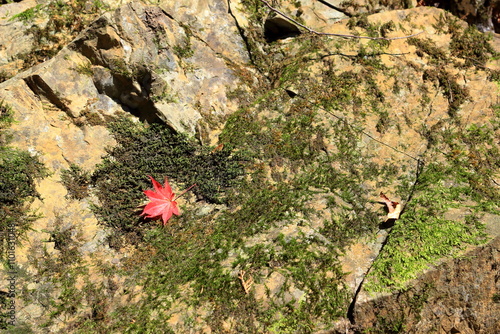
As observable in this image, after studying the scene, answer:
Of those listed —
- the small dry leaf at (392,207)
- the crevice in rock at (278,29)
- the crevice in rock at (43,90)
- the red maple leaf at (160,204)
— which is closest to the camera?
the small dry leaf at (392,207)

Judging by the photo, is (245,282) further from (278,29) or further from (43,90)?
(278,29)

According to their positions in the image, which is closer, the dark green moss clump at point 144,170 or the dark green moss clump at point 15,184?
the dark green moss clump at point 15,184

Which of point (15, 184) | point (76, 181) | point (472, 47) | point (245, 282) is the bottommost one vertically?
point (472, 47)

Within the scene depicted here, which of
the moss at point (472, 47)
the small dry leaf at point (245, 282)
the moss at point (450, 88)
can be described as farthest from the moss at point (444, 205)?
the moss at point (472, 47)

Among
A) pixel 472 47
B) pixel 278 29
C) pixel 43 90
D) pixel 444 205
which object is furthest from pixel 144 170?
pixel 472 47

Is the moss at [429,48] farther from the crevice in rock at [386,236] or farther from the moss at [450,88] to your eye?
the crevice in rock at [386,236]

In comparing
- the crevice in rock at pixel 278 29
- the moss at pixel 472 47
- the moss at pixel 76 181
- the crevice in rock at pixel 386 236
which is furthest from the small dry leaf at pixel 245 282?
the moss at pixel 472 47

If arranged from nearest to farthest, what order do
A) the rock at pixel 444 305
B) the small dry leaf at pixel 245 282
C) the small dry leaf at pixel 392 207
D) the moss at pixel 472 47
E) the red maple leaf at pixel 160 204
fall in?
the rock at pixel 444 305 → the small dry leaf at pixel 245 282 → the small dry leaf at pixel 392 207 → the red maple leaf at pixel 160 204 → the moss at pixel 472 47

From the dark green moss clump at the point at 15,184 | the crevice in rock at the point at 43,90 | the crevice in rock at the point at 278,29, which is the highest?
the crevice in rock at the point at 43,90

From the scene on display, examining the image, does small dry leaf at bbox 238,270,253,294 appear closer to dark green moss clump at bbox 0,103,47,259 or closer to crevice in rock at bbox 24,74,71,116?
dark green moss clump at bbox 0,103,47,259

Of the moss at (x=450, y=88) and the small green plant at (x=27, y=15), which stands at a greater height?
the small green plant at (x=27, y=15)
